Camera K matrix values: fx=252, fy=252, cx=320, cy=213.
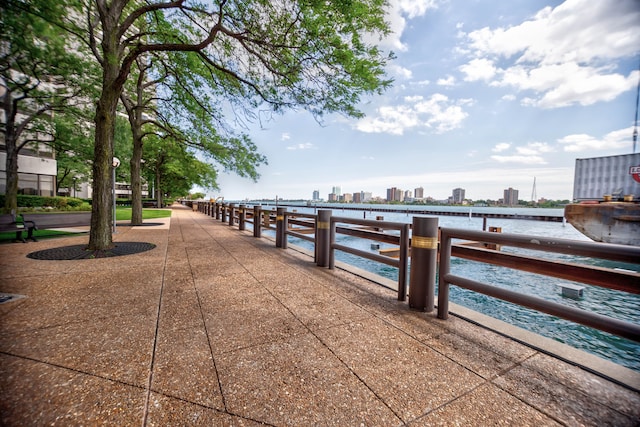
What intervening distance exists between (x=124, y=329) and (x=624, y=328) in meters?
4.54

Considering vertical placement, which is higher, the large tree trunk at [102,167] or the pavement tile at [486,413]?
the large tree trunk at [102,167]

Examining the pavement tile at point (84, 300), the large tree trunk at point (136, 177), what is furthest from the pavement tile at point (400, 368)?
the large tree trunk at point (136, 177)

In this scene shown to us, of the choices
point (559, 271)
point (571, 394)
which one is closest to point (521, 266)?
point (559, 271)

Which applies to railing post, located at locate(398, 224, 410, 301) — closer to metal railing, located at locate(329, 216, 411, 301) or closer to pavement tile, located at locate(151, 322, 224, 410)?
metal railing, located at locate(329, 216, 411, 301)

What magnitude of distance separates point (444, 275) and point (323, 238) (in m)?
3.07

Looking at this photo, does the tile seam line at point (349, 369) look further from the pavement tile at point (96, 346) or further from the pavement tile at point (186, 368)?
the pavement tile at point (96, 346)

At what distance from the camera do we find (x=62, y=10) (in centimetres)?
389

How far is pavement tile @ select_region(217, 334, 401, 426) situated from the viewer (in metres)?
1.69

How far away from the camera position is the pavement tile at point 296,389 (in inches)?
66.6

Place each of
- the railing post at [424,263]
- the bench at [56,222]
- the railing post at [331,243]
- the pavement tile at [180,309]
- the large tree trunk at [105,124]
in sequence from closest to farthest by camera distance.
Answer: the pavement tile at [180,309], the railing post at [424,263], the railing post at [331,243], the large tree trunk at [105,124], the bench at [56,222]

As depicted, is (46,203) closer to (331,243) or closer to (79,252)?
(79,252)

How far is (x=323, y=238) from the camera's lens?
19.1 feet

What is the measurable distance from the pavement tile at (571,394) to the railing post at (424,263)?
1.22 metres

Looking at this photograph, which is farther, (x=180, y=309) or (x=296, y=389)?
(x=180, y=309)
